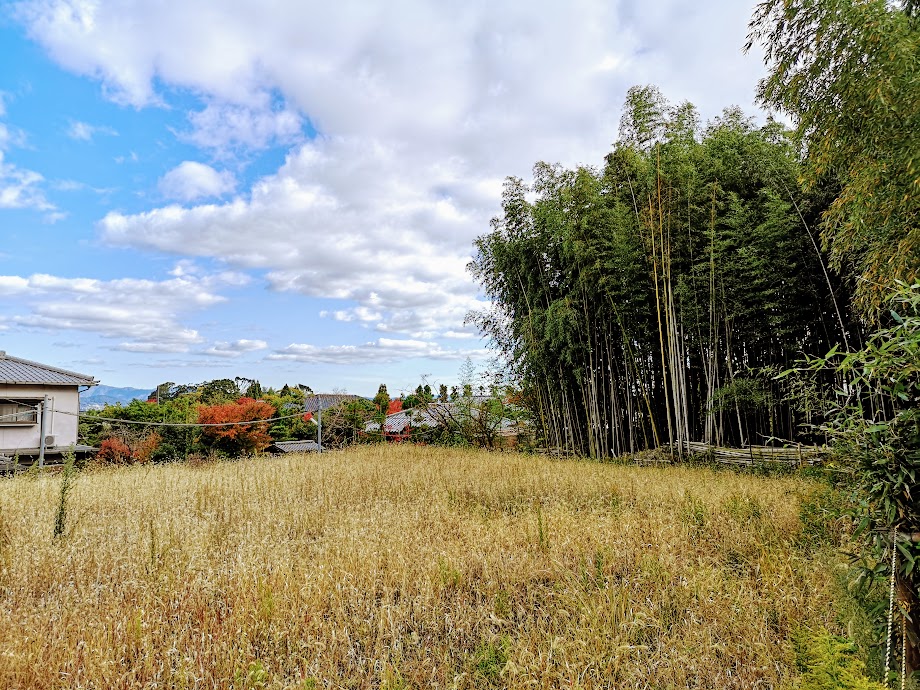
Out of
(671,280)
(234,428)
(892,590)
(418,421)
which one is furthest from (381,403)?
(892,590)

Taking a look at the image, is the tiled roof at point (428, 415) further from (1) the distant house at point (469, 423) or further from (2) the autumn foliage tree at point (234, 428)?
(2) the autumn foliage tree at point (234, 428)

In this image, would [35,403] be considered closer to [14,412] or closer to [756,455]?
[14,412]

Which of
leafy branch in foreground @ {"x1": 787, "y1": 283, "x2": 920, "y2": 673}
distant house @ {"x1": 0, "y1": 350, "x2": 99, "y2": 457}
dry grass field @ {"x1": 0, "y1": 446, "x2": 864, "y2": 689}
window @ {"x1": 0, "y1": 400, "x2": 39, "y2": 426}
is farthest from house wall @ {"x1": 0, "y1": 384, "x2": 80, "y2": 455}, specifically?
leafy branch in foreground @ {"x1": 787, "y1": 283, "x2": 920, "y2": 673}

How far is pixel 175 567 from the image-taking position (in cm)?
281

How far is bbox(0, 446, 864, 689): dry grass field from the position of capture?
194 centimetres

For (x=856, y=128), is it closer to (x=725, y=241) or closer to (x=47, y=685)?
(x=725, y=241)

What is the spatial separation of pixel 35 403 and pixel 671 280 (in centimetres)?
1558

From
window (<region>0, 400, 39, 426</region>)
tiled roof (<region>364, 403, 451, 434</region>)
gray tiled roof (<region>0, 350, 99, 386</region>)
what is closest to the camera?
tiled roof (<region>364, 403, 451, 434</region>)

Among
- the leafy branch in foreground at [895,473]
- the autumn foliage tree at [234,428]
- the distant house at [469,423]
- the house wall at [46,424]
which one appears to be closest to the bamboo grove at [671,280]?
the distant house at [469,423]

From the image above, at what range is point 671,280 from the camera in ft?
22.5

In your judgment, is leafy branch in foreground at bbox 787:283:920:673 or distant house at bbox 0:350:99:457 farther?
distant house at bbox 0:350:99:457

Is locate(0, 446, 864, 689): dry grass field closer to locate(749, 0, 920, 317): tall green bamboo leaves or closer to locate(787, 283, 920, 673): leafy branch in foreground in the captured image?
locate(787, 283, 920, 673): leafy branch in foreground

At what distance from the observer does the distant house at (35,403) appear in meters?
12.0

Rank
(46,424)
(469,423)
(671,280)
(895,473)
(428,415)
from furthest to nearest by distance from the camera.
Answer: (46,424) → (428,415) → (469,423) → (671,280) → (895,473)
